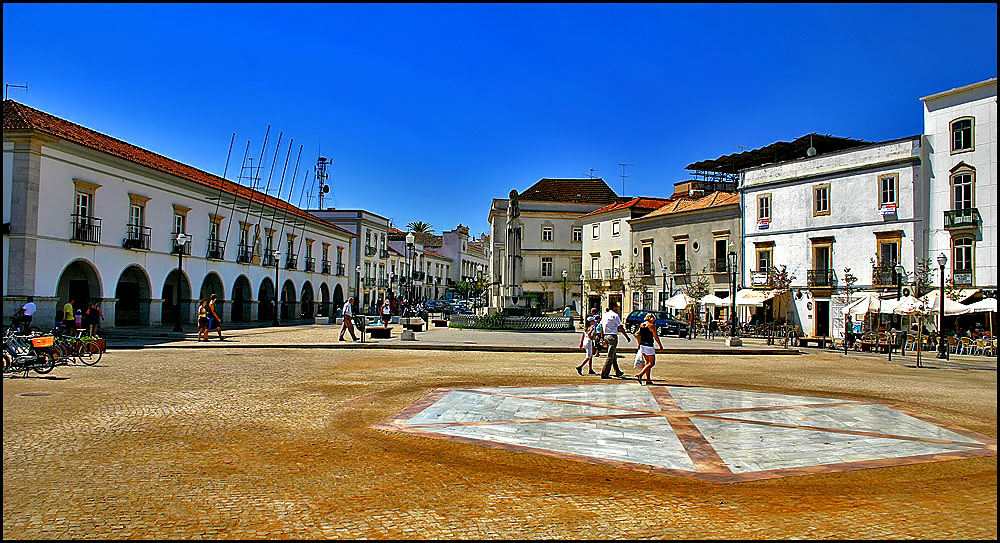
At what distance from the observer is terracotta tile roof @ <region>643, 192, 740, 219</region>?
146ft

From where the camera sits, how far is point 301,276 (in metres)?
54.1

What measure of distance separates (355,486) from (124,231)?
1240 inches

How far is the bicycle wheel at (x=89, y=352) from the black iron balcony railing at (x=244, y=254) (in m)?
27.5

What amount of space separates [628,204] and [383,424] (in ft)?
156

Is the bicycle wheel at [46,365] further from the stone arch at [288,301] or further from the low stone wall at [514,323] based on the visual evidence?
the stone arch at [288,301]

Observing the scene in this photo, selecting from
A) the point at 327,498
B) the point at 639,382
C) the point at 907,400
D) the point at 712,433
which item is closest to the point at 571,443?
the point at 712,433

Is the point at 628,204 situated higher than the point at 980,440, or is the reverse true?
the point at 628,204

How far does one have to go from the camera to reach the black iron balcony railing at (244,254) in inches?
1726

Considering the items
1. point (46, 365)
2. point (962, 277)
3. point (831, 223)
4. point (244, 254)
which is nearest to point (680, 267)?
point (831, 223)

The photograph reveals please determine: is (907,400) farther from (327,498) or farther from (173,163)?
(173,163)

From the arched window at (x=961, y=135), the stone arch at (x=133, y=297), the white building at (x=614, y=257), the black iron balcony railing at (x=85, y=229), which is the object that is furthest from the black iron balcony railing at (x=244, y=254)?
the arched window at (x=961, y=135)

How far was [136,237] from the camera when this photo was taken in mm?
33531

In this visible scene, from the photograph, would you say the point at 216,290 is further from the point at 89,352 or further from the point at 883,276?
the point at 883,276

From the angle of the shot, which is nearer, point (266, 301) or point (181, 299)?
point (181, 299)
